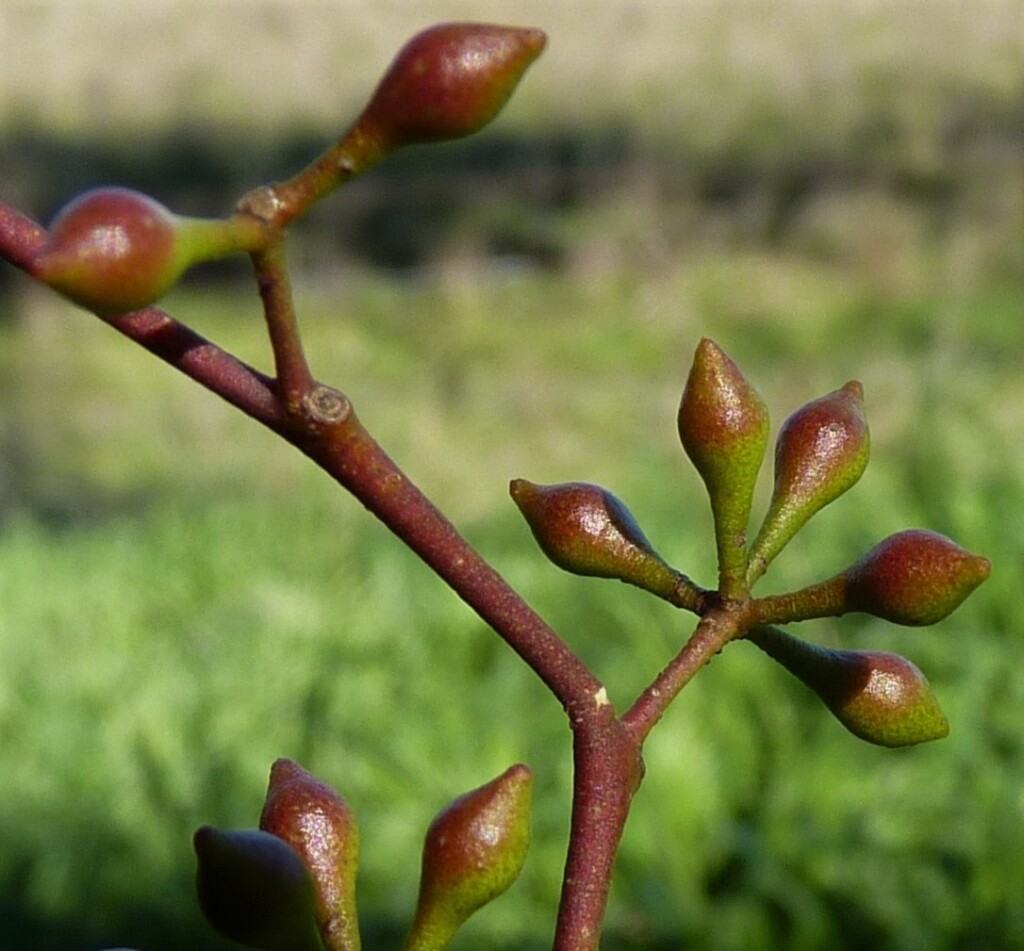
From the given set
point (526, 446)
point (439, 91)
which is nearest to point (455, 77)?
point (439, 91)

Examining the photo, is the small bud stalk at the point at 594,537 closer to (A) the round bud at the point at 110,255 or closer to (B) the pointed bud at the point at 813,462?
(B) the pointed bud at the point at 813,462

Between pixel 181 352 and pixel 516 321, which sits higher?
pixel 516 321

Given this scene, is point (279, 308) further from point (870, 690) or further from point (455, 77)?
point (870, 690)

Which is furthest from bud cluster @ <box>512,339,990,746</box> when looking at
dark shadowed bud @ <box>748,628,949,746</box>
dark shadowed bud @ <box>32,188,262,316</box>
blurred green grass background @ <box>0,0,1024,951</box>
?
blurred green grass background @ <box>0,0,1024,951</box>

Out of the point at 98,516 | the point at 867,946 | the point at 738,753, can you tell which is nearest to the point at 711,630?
the point at 867,946

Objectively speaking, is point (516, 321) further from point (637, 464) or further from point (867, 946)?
point (867, 946)

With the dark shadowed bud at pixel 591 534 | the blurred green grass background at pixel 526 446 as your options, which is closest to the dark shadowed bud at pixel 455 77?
the dark shadowed bud at pixel 591 534

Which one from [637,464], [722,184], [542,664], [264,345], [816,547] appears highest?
[722,184]
